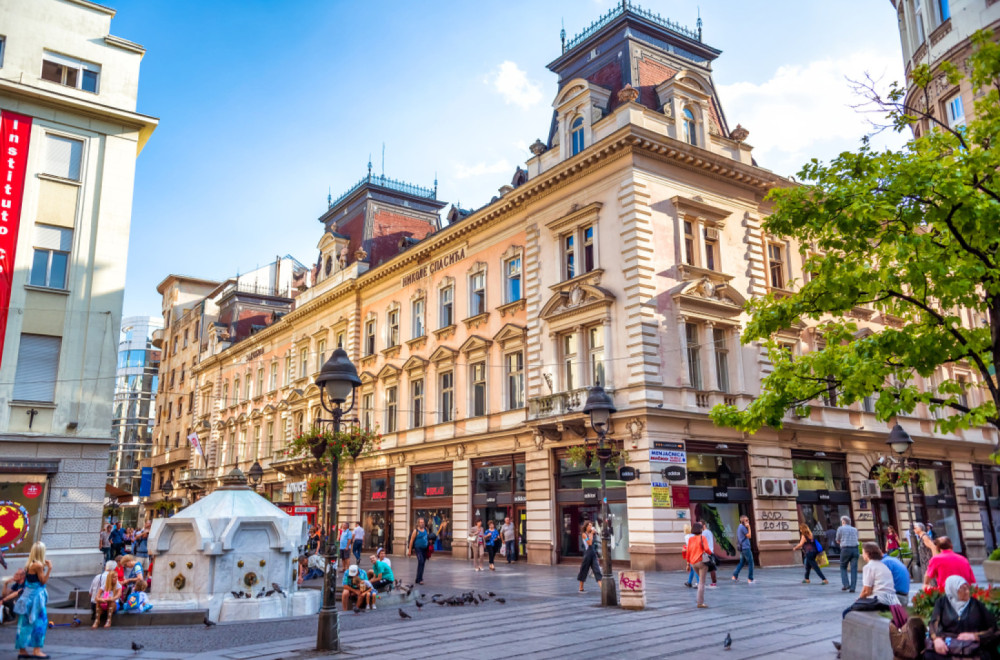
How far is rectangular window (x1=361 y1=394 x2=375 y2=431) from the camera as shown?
1553 inches

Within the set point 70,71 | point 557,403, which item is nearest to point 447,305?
point 557,403

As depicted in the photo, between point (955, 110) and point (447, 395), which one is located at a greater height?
point (955, 110)

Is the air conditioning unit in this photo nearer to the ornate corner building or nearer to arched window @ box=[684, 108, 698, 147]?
the ornate corner building

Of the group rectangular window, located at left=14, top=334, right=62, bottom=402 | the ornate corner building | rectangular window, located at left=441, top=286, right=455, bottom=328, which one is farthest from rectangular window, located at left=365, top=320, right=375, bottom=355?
rectangular window, located at left=14, top=334, right=62, bottom=402

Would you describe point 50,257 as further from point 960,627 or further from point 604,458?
point 960,627

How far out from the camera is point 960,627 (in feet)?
24.5

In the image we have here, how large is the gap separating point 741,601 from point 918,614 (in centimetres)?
828

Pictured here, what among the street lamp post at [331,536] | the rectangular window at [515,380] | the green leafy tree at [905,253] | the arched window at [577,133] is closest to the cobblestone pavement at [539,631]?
the street lamp post at [331,536]

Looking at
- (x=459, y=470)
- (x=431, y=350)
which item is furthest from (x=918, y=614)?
(x=431, y=350)

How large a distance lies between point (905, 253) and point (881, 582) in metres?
4.89

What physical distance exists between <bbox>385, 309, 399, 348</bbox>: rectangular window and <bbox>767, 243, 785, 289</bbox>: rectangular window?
18.0 metres

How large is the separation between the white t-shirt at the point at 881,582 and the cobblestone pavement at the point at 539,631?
104cm

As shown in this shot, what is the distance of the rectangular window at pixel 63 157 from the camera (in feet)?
84.1

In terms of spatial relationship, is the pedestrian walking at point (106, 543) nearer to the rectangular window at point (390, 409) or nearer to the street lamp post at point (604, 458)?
the rectangular window at point (390, 409)
